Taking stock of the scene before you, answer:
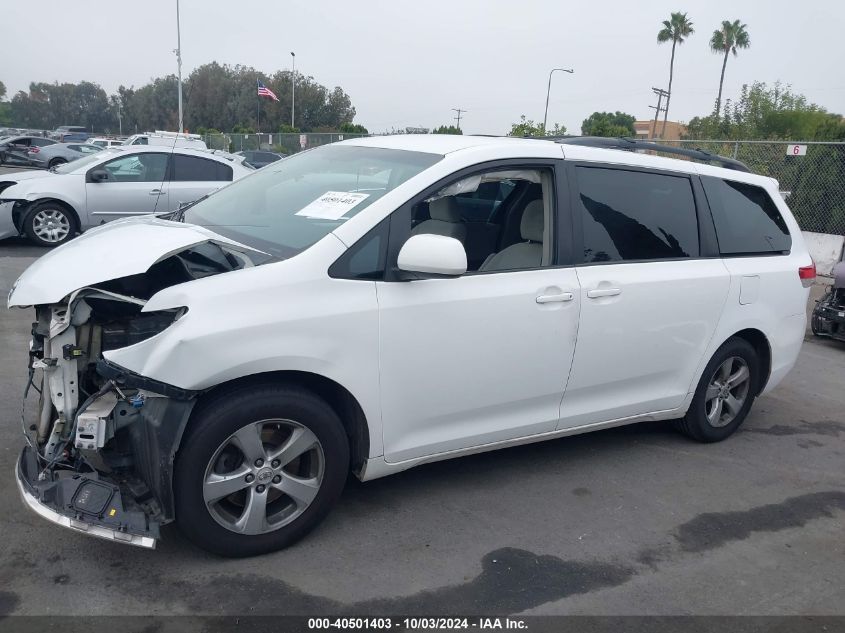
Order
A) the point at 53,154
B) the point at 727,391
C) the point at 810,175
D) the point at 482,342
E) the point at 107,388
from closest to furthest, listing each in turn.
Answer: the point at 107,388, the point at 482,342, the point at 727,391, the point at 810,175, the point at 53,154

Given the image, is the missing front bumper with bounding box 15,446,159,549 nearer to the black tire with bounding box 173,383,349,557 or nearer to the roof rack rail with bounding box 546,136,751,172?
the black tire with bounding box 173,383,349,557

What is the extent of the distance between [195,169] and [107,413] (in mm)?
9081

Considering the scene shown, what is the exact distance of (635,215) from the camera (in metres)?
4.38

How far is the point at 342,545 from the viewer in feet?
11.4

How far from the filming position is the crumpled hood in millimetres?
3090

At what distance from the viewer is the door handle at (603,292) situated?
402 cm

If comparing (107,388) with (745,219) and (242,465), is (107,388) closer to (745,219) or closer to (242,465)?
(242,465)

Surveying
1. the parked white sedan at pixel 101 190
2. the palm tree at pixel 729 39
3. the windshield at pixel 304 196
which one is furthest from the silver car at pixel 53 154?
the palm tree at pixel 729 39

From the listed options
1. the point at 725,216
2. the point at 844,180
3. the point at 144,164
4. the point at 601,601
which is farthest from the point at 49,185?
the point at 844,180

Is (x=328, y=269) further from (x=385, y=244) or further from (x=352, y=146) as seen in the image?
(x=352, y=146)

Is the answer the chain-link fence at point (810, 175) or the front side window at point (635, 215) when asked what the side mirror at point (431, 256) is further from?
the chain-link fence at point (810, 175)

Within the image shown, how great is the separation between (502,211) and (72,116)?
394 ft

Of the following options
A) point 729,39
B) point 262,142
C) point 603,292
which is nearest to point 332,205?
point 603,292

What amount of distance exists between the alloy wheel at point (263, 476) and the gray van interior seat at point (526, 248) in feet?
4.30
